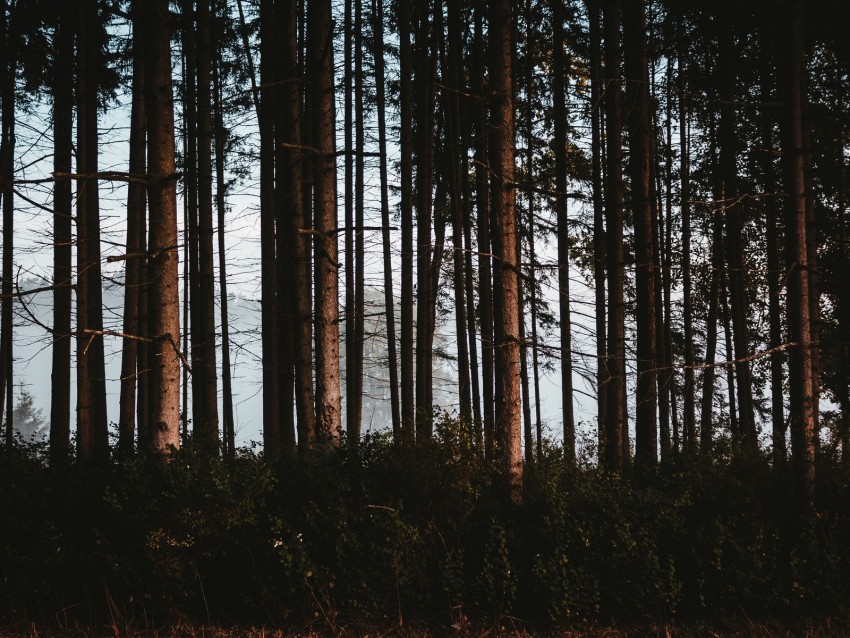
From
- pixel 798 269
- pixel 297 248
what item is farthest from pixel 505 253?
pixel 297 248

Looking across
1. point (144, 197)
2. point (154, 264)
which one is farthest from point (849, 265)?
point (144, 197)

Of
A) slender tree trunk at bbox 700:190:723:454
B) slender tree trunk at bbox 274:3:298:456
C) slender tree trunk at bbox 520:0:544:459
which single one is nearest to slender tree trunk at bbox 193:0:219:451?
slender tree trunk at bbox 274:3:298:456

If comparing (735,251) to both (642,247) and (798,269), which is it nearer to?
(642,247)

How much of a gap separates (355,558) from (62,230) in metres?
8.82

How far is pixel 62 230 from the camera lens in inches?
451

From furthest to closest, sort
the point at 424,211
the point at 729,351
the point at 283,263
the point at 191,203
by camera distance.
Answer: the point at 729,351 < the point at 191,203 < the point at 424,211 < the point at 283,263

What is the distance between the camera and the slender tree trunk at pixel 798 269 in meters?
7.04

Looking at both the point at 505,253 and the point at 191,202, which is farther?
the point at 191,202

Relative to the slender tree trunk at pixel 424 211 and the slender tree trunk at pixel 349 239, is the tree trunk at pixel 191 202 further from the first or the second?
the slender tree trunk at pixel 424 211

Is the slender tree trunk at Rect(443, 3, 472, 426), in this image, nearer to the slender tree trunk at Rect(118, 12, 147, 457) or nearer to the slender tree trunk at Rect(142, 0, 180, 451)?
the slender tree trunk at Rect(142, 0, 180, 451)

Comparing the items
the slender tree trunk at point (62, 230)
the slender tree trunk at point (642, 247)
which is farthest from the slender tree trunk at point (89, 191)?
the slender tree trunk at point (642, 247)

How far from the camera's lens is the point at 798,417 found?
276 inches

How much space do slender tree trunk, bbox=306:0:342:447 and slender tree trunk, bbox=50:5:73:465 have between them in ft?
16.0

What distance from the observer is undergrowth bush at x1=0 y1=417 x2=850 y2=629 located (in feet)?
19.6
